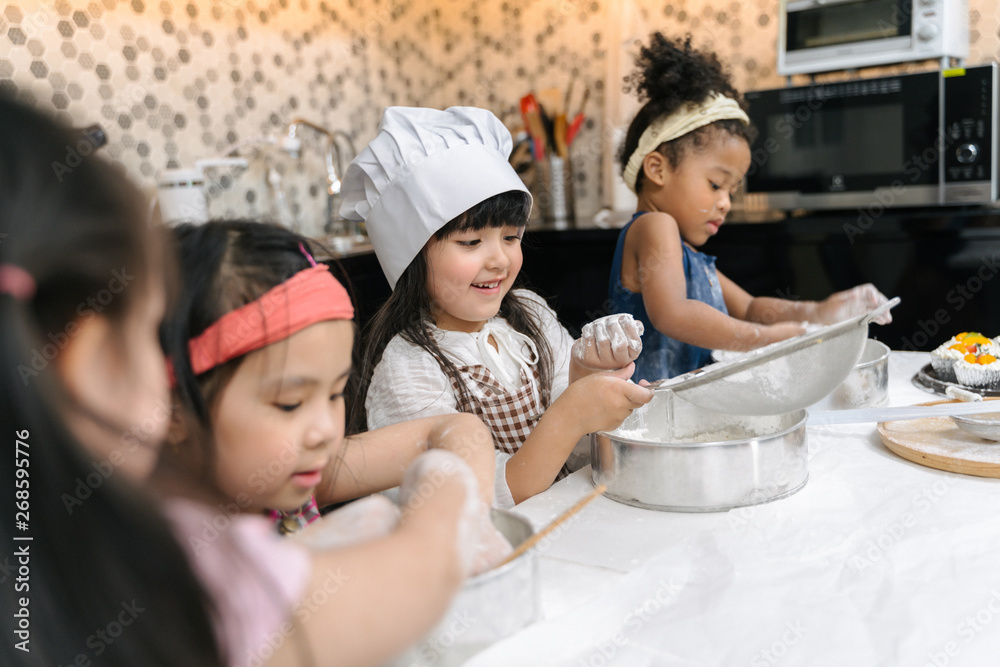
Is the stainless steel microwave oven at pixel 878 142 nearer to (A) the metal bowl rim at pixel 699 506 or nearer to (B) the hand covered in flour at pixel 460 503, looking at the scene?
(A) the metal bowl rim at pixel 699 506

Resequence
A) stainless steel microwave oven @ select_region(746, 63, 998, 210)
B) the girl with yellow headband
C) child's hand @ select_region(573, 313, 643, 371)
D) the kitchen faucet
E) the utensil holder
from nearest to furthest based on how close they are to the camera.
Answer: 1. child's hand @ select_region(573, 313, 643, 371)
2. the girl with yellow headband
3. stainless steel microwave oven @ select_region(746, 63, 998, 210)
4. the kitchen faucet
5. the utensil holder

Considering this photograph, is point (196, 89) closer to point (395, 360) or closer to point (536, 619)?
point (395, 360)

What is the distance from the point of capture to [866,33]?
2.13 meters

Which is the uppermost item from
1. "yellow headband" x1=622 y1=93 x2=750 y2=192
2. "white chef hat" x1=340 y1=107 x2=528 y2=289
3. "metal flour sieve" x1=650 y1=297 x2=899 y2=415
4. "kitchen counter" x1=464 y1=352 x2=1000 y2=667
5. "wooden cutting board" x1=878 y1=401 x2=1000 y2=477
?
"yellow headband" x1=622 y1=93 x2=750 y2=192

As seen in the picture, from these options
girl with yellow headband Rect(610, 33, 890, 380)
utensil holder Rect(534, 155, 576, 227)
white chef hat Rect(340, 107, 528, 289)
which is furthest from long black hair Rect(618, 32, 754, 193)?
utensil holder Rect(534, 155, 576, 227)

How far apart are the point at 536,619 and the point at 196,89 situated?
215 centimetres

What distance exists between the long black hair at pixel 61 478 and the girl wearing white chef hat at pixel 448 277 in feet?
2.06

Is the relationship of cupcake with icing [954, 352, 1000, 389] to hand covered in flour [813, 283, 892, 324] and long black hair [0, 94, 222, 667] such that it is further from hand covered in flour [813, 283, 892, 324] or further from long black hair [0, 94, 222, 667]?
long black hair [0, 94, 222, 667]

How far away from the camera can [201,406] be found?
57 cm

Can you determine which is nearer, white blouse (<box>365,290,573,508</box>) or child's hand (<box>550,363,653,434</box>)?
child's hand (<box>550,363,653,434</box>)

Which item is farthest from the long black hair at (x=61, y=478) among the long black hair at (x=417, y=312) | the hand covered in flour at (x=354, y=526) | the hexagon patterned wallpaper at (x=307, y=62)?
the hexagon patterned wallpaper at (x=307, y=62)

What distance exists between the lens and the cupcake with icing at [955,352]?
1147 millimetres

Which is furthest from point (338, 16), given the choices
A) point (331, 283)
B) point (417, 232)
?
point (331, 283)

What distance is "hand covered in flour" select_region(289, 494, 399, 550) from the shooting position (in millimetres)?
532
